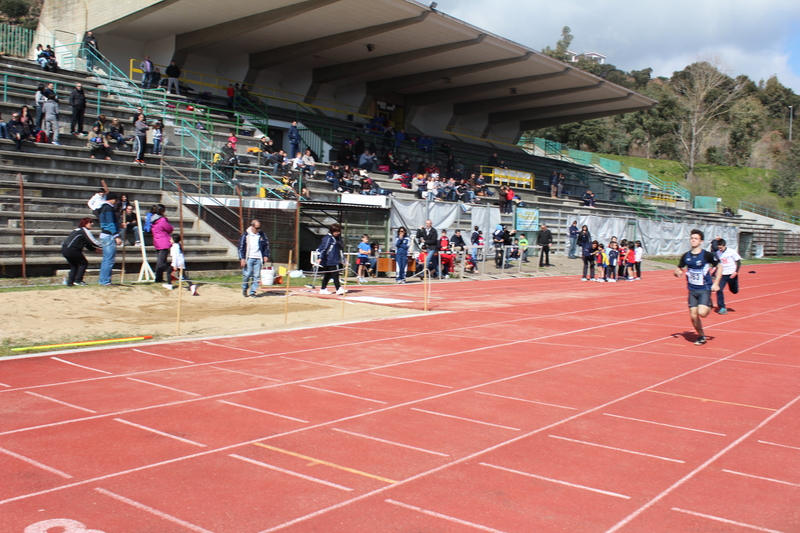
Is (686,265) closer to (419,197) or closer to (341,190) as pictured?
(341,190)

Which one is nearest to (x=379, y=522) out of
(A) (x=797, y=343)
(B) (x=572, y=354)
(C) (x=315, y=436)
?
(C) (x=315, y=436)

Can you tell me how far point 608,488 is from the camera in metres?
4.98

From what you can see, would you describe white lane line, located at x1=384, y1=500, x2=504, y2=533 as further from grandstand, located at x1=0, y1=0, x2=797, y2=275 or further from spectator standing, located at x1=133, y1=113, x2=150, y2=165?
spectator standing, located at x1=133, y1=113, x2=150, y2=165

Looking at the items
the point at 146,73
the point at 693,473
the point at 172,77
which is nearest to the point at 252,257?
the point at 693,473

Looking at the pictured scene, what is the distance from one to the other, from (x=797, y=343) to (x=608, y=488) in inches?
343

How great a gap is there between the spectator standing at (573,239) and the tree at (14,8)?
192ft

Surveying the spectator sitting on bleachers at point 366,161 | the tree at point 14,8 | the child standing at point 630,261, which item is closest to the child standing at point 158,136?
the spectator sitting on bleachers at point 366,161

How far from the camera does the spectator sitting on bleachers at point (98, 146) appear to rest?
67.2 feet

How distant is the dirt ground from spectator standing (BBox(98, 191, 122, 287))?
0.57 m

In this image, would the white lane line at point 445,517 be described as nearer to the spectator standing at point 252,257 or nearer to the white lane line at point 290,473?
the white lane line at point 290,473

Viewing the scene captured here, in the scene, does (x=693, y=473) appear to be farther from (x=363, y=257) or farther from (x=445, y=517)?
(x=363, y=257)

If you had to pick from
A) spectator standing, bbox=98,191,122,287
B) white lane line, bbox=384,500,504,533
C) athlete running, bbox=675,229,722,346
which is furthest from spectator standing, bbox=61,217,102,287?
white lane line, bbox=384,500,504,533

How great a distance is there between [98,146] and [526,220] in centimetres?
Result: 1964

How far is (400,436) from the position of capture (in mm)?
6090
